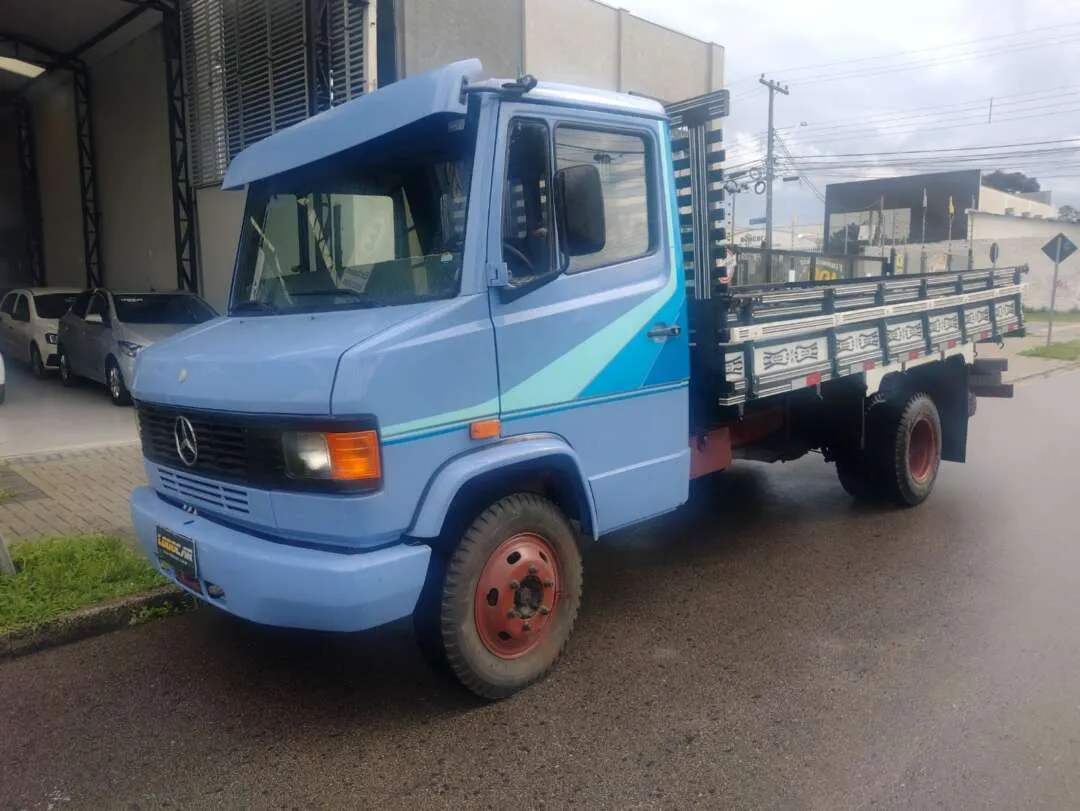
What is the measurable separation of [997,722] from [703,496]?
3.79 m

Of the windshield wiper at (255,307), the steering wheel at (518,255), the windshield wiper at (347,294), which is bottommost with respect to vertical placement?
the windshield wiper at (255,307)

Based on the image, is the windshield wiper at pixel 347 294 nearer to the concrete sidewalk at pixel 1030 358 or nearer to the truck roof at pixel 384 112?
the truck roof at pixel 384 112

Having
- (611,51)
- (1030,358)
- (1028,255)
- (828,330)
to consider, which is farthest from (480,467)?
(1028,255)

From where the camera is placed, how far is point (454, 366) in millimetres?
3361

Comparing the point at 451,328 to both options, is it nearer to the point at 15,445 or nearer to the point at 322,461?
the point at 322,461

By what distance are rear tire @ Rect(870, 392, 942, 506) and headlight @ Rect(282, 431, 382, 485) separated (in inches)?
176

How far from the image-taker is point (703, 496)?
23.7 feet

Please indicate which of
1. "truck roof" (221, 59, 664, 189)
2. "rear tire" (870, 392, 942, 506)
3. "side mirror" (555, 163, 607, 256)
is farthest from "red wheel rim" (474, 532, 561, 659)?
"rear tire" (870, 392, 942, 506)

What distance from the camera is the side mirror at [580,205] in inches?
139

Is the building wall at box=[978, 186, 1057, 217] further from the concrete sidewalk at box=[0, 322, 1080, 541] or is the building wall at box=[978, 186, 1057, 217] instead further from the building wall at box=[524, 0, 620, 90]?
the concrete sidewalk at box=[0, 322, 1080, 541]

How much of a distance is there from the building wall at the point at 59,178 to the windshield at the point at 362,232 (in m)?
18.7

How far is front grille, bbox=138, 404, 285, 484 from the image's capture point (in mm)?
3295

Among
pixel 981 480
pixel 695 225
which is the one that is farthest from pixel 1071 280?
pixel 695 225

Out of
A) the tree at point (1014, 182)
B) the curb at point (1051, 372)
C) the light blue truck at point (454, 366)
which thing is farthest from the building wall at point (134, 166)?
the tree at point (1014, 182)
